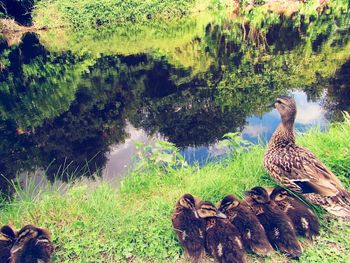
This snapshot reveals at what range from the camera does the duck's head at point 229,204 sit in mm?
4227

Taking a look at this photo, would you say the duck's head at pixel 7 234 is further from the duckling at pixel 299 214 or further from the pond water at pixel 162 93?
the duckling at pixel 299 214

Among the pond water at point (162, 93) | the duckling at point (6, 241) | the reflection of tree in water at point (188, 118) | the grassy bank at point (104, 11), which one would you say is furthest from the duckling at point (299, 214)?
the grassy bank at point (104, 11)

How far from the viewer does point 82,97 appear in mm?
14406

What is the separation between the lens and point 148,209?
16.5 ft

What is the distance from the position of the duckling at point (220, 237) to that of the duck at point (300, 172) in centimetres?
119

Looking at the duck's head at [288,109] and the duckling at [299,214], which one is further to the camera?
the duck's head at [288,109]

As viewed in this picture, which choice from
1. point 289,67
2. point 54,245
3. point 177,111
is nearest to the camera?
point 54,245

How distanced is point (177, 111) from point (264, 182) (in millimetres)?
6717

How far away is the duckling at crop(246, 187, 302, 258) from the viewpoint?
3.83 metres

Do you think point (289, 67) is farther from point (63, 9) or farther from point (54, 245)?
point (63, 9)

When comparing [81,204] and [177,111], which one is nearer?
[81,204]

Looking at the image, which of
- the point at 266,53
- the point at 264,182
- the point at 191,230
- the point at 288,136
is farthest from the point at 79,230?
the point at 266,53

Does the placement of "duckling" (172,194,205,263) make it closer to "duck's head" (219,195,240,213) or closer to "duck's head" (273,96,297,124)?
"duck's head" (219,195,240,213)

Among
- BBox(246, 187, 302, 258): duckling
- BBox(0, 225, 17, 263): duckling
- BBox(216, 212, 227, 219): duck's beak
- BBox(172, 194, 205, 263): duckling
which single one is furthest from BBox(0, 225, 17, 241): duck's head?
BBox(246, 187, 302, 258): duckling
